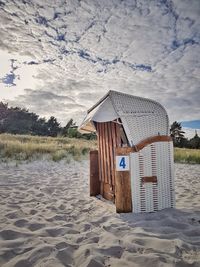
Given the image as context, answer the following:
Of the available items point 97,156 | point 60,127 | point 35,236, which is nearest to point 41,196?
point 97,156

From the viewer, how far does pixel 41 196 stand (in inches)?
229

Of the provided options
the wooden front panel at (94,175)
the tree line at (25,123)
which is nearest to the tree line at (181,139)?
the tree line at (25,123)

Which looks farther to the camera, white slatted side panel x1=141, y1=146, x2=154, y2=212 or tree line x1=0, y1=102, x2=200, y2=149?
tree line x1=0, y1=102, x2=200, y2=149

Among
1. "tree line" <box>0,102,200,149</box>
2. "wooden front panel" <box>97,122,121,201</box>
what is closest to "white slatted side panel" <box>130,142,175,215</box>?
"wooden front panel" <box>97,122,121,201</box>

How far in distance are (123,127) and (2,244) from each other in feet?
8.34

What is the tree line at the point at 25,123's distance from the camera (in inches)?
1660

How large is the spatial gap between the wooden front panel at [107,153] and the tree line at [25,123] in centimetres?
3330

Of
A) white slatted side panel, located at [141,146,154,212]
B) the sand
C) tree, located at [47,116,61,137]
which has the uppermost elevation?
tree, located at [47,116,61,137]

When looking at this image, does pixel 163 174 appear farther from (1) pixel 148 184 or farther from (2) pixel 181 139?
(2) pixel 181 139

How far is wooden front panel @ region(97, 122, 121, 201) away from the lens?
16.2 ft

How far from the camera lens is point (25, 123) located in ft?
145

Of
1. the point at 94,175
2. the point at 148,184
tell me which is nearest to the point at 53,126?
the point at 94,175

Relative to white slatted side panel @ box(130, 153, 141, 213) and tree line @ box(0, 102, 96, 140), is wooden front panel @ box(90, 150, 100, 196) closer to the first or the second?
white slatted side panel @ box(130, 153, 141, 213)

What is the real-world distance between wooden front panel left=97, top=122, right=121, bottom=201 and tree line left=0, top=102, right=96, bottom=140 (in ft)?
109
